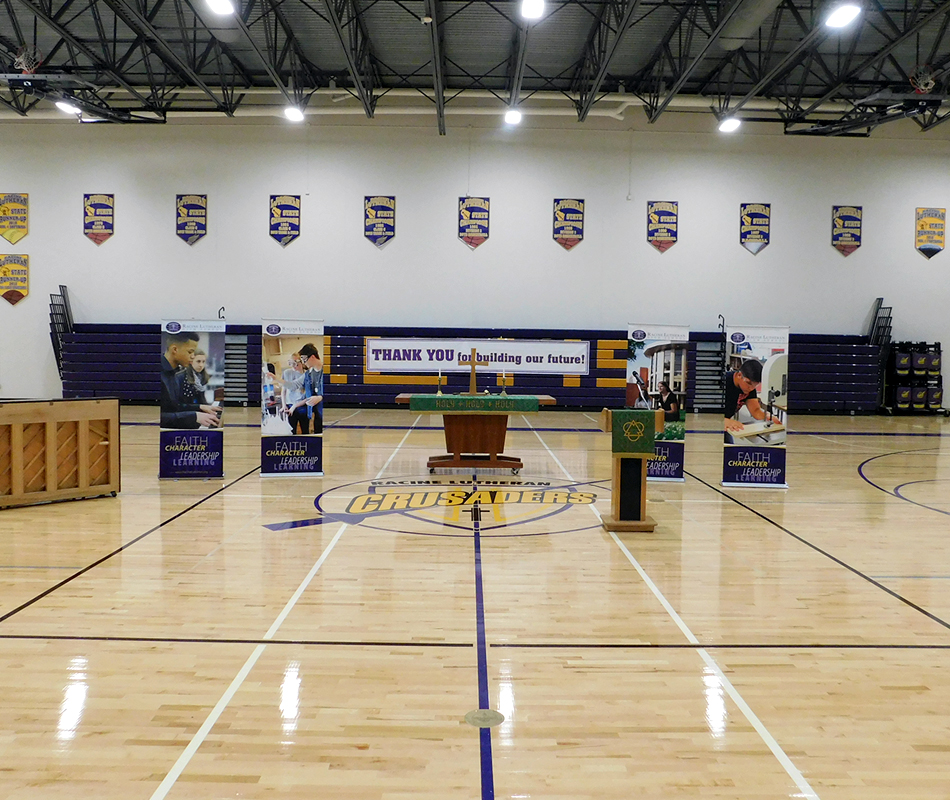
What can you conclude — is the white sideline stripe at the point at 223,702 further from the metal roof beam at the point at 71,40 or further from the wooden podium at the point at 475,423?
the metal roof beam at the point at 71,40

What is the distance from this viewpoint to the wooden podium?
9.49 m

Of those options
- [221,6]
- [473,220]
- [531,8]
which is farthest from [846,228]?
[221,6]

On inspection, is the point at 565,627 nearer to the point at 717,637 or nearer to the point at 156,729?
the point at 717,637

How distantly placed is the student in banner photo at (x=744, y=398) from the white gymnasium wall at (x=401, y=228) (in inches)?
408

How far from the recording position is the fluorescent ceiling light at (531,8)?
434 inches

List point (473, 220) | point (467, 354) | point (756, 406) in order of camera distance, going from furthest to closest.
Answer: point (473, 220) < point (467, 354) < point (756, 406)

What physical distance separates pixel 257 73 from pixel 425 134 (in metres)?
4.32

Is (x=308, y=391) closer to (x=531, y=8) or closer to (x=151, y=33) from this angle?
(x=531, y=8)

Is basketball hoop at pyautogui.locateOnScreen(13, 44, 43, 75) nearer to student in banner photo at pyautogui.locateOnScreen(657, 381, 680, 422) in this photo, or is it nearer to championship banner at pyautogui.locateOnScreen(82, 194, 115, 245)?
championship banner at pyautogui.locateOnScreen(82, 194, 115, 245)

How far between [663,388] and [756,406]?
3.79 ft

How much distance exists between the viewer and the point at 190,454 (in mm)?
9320

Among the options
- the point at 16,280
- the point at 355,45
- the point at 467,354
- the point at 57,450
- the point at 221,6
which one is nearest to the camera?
the point at 57,450

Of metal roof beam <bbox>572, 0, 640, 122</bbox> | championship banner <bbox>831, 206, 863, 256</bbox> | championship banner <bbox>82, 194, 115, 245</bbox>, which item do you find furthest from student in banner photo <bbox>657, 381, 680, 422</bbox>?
championship banner <bbox>82, 194, 115, 245</bbox>

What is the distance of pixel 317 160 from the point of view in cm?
1934
